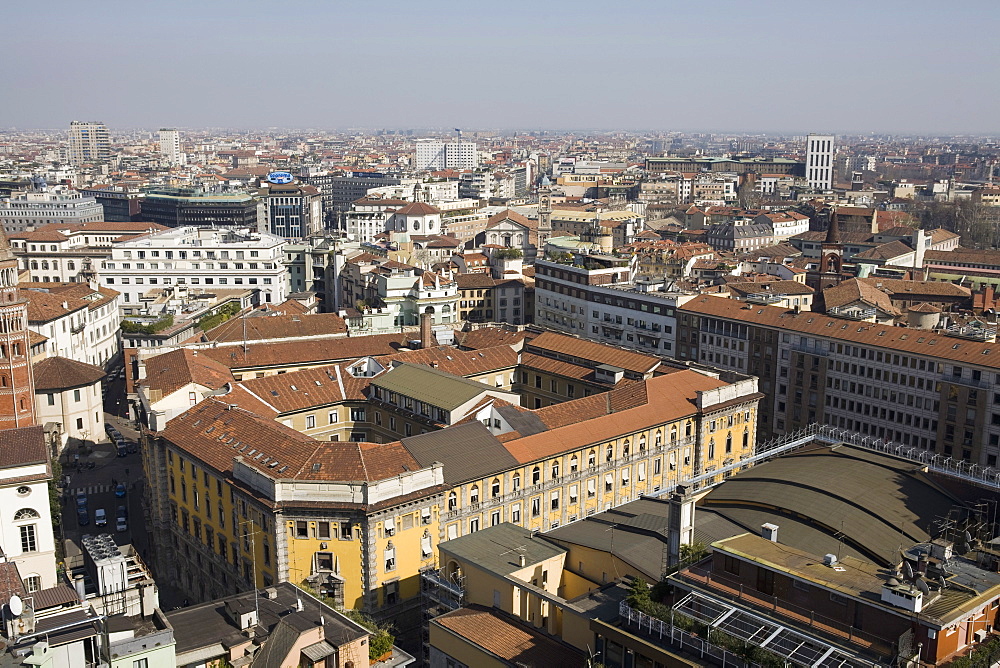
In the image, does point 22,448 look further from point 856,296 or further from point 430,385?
point 856,296

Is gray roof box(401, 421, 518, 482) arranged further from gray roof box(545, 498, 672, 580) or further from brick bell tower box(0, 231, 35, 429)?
brick bell tower box(0, 231, 35, 429)

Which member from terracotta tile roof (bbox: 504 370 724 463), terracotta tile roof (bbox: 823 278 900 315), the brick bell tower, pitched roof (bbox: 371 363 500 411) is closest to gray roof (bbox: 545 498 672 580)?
terracotta tile roof (bbox: 504 370 724 463)

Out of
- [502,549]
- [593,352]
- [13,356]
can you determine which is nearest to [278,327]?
[13,356]

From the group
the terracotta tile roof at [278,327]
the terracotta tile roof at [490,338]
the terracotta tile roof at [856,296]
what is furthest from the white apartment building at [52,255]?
the terracotta tile roof at [856,296]

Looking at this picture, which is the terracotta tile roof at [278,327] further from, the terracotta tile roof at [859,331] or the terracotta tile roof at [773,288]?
the terracotta tile roof at [773,288]

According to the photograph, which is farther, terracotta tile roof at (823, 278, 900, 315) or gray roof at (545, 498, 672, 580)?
terracotta tile roof at (823, 278, 900, 315)
